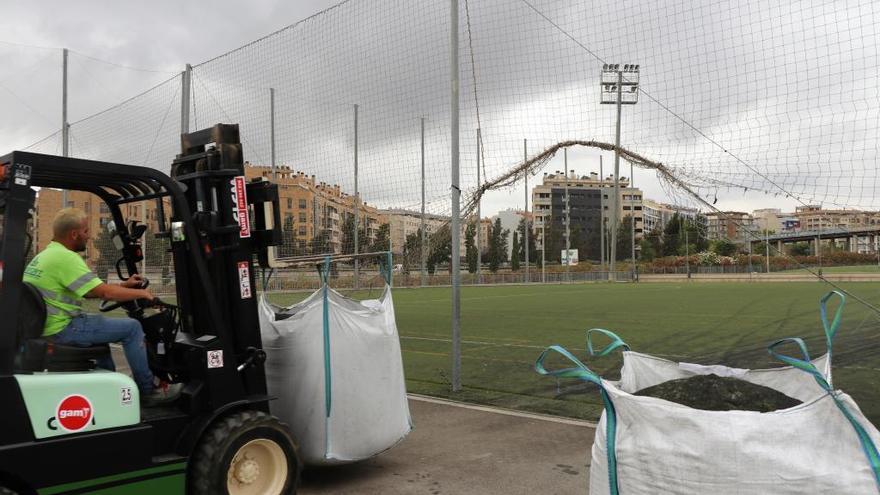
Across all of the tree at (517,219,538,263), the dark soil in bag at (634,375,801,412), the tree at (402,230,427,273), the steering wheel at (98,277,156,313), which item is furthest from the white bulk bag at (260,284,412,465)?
the tree at (517,219,538,263)

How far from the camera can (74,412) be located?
3.54 meters

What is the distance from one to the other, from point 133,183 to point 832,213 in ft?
21.9

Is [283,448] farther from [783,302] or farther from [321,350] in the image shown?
[783,302]

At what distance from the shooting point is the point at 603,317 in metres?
20.3

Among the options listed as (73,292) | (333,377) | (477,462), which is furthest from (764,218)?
(73,292)

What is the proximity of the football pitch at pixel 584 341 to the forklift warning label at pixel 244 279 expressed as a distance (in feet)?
13.0

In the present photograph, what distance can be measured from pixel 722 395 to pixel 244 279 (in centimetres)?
322

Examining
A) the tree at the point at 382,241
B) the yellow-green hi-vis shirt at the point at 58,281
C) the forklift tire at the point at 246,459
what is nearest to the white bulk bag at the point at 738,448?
the forklift tire at the point at 246,459

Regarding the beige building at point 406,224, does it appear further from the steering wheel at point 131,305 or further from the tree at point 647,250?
the tree at point 647,250

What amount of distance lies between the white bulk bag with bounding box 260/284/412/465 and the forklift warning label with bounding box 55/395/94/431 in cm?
176

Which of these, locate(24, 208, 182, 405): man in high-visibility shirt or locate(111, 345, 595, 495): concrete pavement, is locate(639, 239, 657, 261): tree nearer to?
locate(111, 345, 595, 495): concrete pavement

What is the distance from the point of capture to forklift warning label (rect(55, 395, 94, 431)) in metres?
3.49

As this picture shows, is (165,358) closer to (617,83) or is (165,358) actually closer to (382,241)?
(617,83)

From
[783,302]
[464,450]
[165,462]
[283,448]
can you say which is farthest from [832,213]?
[783,302]
